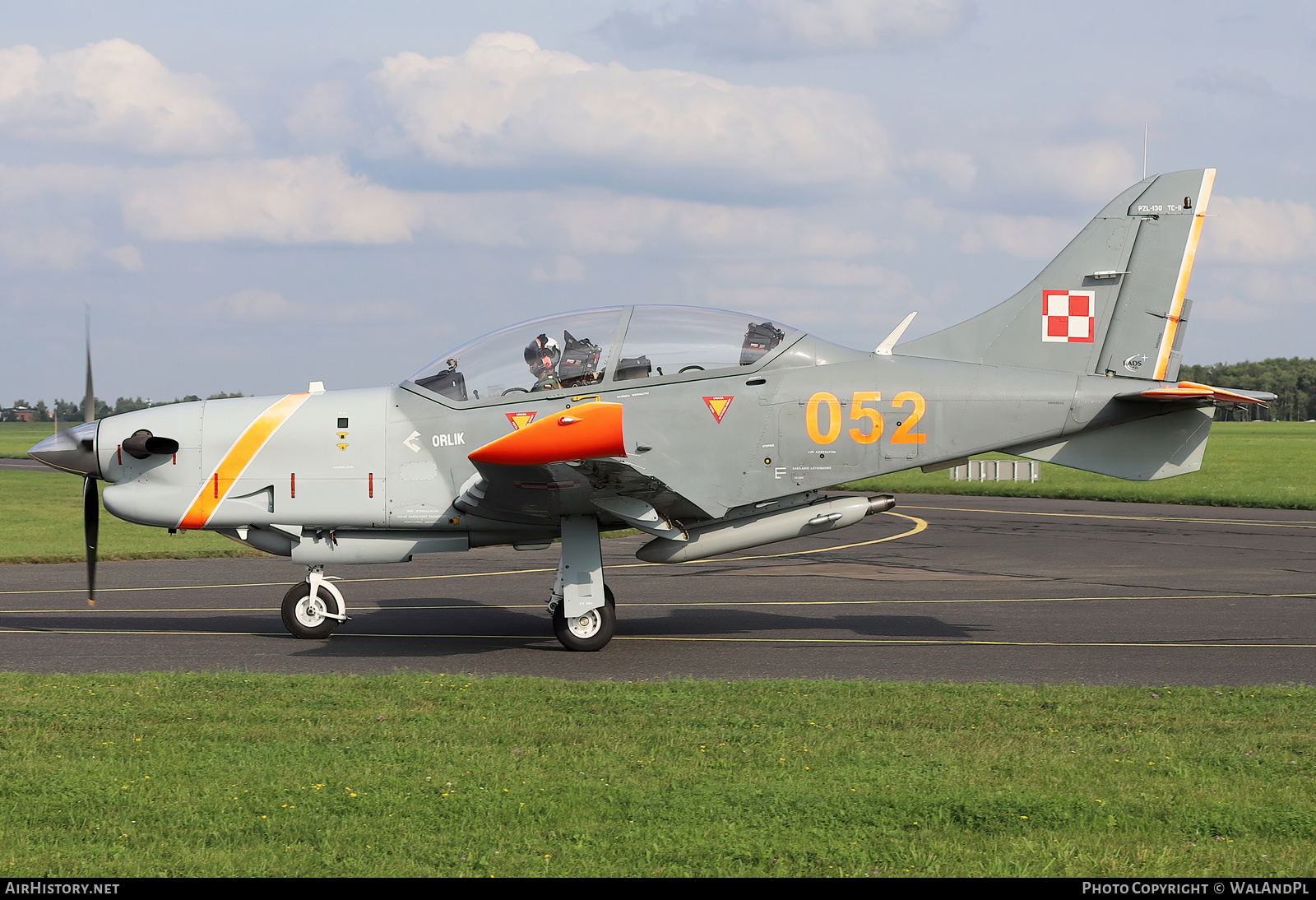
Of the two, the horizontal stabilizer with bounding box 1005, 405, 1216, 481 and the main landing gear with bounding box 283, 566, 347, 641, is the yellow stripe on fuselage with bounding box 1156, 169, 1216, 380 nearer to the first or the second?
the horizontal stabilizer with bounding box 1005, 405, 1216, 481

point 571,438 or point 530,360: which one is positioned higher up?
point 530,360

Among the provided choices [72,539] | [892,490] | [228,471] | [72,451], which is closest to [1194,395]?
[228,471]

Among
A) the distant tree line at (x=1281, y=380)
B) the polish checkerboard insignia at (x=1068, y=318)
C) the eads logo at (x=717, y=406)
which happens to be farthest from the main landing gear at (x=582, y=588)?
the distant tree line at (x=1281, y=380)

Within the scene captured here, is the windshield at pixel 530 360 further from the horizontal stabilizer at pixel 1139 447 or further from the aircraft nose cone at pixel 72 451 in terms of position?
the horizontal stabilizer at pixel 1139 447

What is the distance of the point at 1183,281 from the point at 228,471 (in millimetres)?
10006

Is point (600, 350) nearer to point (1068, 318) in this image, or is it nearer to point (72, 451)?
point (1068, 318)

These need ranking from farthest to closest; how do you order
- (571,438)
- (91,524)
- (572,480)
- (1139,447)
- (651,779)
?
(91,524), (1139,447), (572,480), (571,438), (651,779)

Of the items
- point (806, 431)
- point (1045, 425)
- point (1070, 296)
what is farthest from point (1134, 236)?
point (806, 431)

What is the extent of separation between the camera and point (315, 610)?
38.8 feet

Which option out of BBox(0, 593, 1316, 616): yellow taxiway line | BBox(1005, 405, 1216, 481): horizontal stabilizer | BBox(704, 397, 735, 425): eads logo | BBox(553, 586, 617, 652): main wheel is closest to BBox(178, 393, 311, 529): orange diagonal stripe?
BBox(0, 593, 1316, 616): yellow taxiway line

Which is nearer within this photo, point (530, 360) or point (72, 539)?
Answer: point (530, 360)

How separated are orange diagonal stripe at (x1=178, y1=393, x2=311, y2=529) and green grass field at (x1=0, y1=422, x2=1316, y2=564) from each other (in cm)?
887

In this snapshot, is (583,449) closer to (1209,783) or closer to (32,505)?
(1209,783)

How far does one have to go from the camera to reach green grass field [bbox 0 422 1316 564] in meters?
20.9
